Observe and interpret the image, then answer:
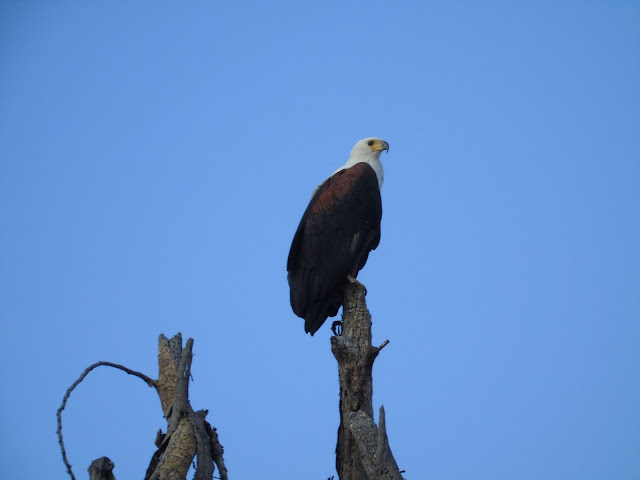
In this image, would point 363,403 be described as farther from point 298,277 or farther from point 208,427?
point 298,277

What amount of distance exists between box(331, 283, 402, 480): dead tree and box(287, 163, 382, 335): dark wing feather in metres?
1.36

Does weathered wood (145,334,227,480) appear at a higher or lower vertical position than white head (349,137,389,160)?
lower

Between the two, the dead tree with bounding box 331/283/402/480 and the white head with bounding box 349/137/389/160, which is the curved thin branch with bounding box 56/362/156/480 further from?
the white head with bounding box 349/137/389/160

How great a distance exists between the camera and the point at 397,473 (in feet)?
17.0

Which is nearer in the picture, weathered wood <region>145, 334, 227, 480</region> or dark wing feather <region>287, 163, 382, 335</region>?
weathered wood <region>145, 334, 227, 480</region>

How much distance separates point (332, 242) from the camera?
7863 millimetres

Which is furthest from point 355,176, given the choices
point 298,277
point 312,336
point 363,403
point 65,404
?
point 65,404

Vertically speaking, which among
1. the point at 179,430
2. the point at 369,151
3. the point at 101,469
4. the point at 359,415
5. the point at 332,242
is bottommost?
the point at 101,469

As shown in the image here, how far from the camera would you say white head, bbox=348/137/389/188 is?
8.91 meters

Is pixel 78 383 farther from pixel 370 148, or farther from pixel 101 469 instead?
pixel 370 148

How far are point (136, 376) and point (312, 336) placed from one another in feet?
7.74

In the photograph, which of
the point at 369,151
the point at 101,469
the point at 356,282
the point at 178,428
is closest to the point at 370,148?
the point at 369,151

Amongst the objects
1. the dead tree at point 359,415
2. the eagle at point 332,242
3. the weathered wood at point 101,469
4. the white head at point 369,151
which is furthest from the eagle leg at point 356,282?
the weathered wood at point 101,469

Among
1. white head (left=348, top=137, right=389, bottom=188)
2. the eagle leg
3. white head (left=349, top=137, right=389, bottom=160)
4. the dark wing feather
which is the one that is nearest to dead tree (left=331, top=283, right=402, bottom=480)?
the eagle leg
